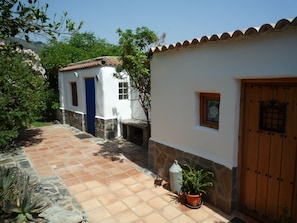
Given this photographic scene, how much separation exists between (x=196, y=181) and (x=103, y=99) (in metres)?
7.22

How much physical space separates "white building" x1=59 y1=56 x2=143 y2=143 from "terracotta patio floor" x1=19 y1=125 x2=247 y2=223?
1041 millimetres

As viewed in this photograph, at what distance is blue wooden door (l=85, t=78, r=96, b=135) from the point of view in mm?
12008

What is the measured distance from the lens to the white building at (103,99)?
36.6 ft

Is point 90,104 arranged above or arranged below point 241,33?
below

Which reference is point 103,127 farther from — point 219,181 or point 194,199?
point 219,181

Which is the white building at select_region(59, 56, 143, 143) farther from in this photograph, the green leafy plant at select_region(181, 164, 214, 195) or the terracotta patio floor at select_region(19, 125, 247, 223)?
the green leafy plant at select_region(181, 164, 214, 195)

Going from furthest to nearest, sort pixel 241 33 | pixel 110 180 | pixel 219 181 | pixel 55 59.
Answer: pixel 55 59 → pixel 110 180 → pixel 219 181 → pixel 241 33

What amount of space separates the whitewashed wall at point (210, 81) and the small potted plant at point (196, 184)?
0.48 metres

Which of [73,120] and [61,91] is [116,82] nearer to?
[73,120]

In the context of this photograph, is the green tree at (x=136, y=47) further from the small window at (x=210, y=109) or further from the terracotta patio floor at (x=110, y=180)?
the terracotta patio floor at (x=110, y=180)

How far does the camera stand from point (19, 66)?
9406 millimetres

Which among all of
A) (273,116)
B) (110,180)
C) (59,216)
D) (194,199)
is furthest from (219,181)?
(59,216)

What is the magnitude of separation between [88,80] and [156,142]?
6.88 m

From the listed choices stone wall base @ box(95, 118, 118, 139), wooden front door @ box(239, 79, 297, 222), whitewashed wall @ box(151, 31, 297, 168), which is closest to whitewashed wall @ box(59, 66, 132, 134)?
stone wall base @ box(95, 118, 118, 139)
